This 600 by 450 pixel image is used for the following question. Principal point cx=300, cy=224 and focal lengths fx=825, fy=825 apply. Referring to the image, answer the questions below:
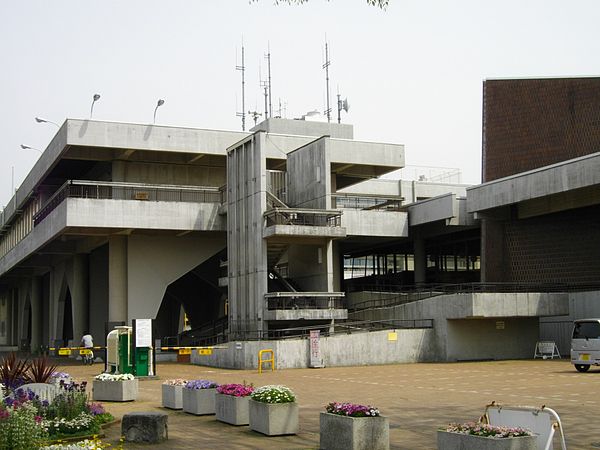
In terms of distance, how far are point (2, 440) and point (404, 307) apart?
2976 centimetres

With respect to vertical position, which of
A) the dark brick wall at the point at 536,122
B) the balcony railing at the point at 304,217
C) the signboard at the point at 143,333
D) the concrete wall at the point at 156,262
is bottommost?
the signboard at the point at 143,333

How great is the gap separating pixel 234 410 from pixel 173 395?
3199mm

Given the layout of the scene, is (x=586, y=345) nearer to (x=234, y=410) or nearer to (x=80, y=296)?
(x=234, y=410)

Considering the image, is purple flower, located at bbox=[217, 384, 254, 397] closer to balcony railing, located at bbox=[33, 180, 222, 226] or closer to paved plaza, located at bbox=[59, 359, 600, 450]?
paved plaza, located at bbox=[59, 359, 600, 450]

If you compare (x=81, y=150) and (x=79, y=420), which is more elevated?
(x=81, y=150)

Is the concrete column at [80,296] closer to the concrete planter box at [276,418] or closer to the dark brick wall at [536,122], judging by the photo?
the dark brick wall at [536,122]

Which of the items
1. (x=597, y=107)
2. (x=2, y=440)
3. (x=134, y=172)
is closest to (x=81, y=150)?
(x=134, y=172)

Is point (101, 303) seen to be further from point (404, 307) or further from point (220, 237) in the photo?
point (404, 307)

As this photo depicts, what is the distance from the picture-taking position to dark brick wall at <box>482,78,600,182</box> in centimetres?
4222

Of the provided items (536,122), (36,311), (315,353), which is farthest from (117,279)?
(36,311)

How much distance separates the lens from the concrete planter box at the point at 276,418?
13.5m

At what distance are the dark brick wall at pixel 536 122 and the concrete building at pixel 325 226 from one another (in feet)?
0.24

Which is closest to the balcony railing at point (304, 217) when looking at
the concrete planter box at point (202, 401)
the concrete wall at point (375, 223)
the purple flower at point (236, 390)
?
the concrete wall at point (375, 223)

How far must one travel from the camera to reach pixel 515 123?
4456 cm
